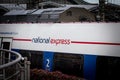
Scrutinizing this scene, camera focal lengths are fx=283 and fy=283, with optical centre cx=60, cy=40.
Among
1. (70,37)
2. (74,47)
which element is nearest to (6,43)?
(70,37)

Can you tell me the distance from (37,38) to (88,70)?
314 cm

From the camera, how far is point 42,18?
14.2 metres

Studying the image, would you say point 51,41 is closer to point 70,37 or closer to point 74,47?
point 70,37

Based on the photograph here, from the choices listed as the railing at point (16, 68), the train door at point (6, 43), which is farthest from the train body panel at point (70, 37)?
the railing at point (16, 68)

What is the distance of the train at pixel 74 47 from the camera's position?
32.8ft

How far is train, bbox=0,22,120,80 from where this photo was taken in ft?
32.8

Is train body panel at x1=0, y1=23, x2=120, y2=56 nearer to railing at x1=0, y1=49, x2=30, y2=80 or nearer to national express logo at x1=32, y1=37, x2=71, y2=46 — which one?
national express logo at x1=32, y1=37, x2=71, y2=46

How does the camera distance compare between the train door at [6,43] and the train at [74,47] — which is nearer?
the train at [74,47]

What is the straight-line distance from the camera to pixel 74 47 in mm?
11109

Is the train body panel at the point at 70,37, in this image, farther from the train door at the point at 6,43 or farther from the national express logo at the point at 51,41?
the train door at the point at 6,43

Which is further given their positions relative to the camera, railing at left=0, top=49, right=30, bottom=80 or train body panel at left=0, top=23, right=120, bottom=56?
train body panel at left=0, top=23, right=120, bottom=56

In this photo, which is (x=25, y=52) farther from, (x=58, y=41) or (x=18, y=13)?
(x=18, y=13)

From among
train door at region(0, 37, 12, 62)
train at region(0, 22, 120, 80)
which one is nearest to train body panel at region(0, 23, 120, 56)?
train at region(0, 22, 120, 80)

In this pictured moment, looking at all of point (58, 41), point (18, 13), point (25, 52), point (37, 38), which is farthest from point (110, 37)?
point (18, 13)
